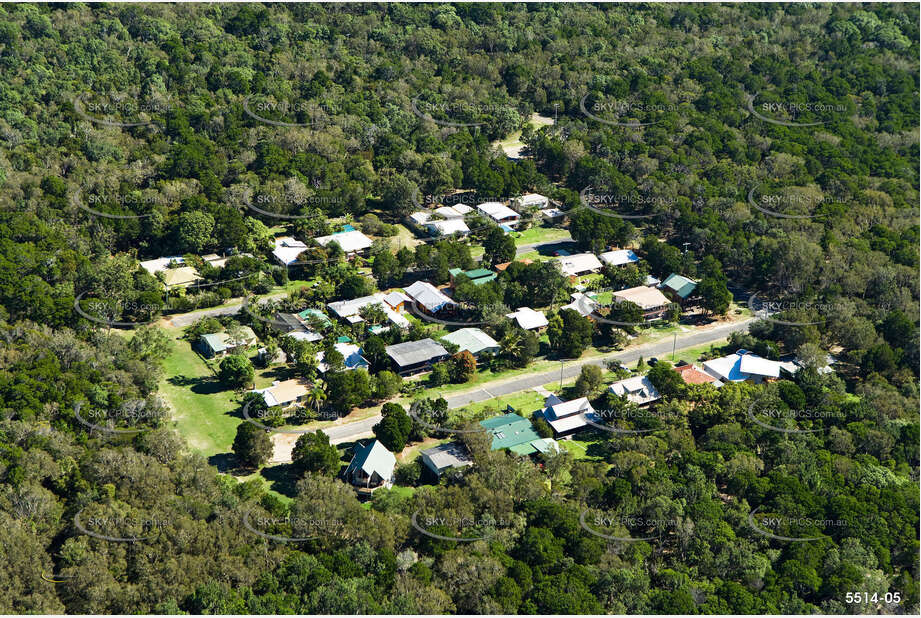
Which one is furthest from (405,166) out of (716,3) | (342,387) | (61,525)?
(716,3)

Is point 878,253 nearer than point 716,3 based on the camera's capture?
Yes

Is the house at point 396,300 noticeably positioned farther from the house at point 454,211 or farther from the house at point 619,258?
the house at point 619,258

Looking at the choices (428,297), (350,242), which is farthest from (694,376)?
(350,242)

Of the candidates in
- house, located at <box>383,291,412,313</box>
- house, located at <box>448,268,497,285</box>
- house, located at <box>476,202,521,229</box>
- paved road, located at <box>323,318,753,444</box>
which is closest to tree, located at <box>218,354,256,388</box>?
paved road, located at <box>323,318,753,444</box>

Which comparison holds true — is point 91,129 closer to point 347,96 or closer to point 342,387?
point 347,96

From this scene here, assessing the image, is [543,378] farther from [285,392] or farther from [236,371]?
[236,371]

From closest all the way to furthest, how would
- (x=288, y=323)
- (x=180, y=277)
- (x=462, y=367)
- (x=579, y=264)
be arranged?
1. (x=462, y=367)
2. (x=288, y=323)
3. (x=180, y=277)
4. (x=579, y=264)
